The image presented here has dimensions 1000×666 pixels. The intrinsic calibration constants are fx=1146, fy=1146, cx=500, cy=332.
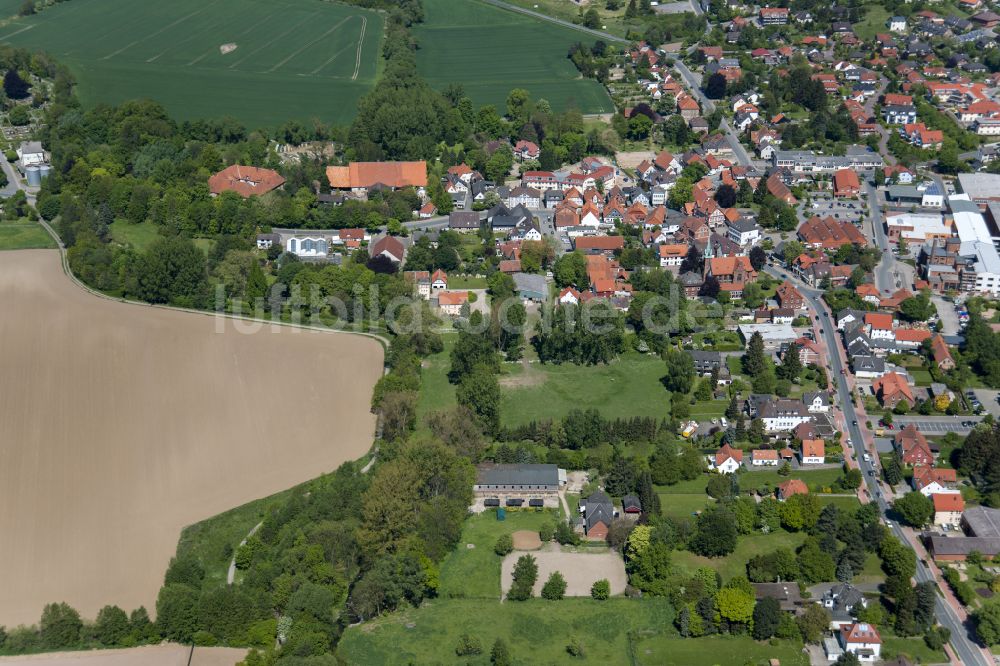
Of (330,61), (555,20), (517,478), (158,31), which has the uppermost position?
(517,478)

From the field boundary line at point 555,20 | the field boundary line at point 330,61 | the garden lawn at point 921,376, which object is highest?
the garden lawn at point 921,376

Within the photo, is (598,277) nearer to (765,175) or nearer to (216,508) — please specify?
(765,175)

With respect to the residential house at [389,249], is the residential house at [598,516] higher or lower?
higher

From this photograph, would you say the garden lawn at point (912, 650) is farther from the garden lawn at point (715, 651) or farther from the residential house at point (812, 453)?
the residential house at point (812, 453)

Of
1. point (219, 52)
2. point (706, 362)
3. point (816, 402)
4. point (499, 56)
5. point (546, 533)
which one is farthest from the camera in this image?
point (219, 52)

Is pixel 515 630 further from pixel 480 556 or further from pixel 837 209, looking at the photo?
pixel 837 209

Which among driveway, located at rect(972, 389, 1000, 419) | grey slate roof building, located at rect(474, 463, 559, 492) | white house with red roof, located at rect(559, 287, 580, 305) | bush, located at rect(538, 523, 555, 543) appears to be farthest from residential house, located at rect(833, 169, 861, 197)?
bush, located at rect(538, 523, 555, 543)

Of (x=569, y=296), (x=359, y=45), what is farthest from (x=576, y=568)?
(x=359, y=45)

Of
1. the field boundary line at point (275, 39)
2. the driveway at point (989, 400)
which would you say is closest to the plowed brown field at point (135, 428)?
the driveway at point (989, 400)
